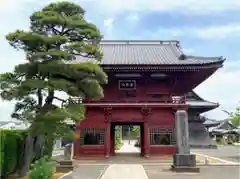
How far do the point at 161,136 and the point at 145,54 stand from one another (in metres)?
7.32

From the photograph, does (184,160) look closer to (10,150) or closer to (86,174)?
(86,174)

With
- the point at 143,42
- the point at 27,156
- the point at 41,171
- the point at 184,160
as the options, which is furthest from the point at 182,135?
the point at 143,42

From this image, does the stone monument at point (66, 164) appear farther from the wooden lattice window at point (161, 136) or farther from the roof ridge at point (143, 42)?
the roof ridge at point (143, 42)

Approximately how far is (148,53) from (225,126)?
135 ft

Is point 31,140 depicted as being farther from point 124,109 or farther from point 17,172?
point 124,109

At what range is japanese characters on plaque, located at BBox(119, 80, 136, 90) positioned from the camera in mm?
20016

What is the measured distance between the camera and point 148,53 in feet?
76.0

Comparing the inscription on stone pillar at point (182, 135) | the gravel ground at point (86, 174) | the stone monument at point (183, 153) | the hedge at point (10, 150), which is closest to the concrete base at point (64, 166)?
the gravel ground at point (86, 174)

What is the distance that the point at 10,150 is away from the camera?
1033 centimetres

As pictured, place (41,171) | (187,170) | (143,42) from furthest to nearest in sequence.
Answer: (143,42)
(187,170)
(41,171)

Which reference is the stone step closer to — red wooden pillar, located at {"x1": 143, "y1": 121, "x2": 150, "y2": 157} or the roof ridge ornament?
red wooden pillar, located at {"x1": 143, "y1": 121, "x2": 150, "y2": 157}

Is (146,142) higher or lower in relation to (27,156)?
higher

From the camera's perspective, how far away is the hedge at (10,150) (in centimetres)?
954

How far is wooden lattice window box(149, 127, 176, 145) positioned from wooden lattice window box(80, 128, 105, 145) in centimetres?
349
